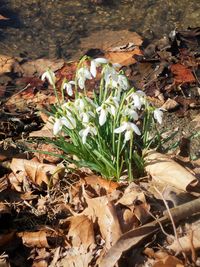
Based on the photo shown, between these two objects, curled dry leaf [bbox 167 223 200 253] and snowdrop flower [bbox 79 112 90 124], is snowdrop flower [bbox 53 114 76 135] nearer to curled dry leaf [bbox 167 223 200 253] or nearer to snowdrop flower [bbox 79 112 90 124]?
snowdrop flower [bbox 79 112 90 124]

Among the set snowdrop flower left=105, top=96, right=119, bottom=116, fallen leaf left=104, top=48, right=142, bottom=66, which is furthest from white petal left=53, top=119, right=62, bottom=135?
fallen leaf left=104, top=48, right=142, bottom=66

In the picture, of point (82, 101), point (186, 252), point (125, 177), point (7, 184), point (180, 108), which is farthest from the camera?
point (180, 108)

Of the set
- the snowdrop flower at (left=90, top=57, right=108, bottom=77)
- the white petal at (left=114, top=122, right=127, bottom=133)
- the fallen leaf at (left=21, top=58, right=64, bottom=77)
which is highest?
the snowdrop flower at (left=90, top=57, right=108, bottom=77)

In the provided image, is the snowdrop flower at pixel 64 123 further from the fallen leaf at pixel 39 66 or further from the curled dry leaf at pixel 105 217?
the fallen leaf at pixel 39 66

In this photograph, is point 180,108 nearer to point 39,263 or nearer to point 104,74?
point 104,74

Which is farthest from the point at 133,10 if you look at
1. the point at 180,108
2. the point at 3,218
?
the point at 3,218

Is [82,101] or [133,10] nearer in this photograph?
[82,101]
